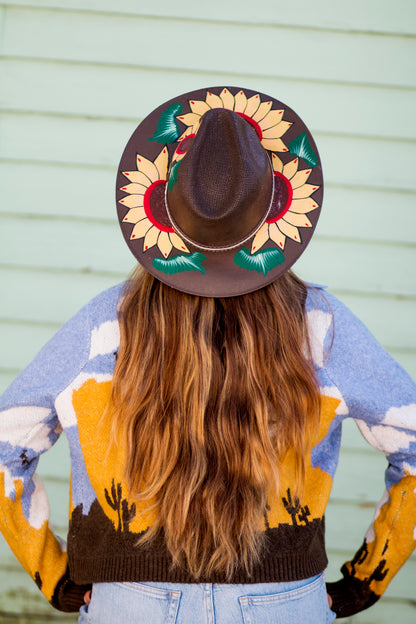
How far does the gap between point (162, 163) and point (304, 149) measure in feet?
1.01

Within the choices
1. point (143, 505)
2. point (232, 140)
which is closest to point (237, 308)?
point (232, 140)

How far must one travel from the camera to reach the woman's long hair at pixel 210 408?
3.85 feet

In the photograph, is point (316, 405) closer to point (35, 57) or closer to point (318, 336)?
point (318, 336)

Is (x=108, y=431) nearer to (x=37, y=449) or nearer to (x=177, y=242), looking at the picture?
(x=37, y=449)

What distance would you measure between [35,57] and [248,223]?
5.20ft

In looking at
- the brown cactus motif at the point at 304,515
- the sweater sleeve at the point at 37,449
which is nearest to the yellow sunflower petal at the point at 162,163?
the sweater sleeve at the point at 37,449

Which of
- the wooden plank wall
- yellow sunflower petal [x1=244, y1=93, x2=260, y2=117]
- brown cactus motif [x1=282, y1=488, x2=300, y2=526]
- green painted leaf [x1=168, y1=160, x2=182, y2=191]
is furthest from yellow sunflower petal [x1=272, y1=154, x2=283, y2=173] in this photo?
the wooden plank wall

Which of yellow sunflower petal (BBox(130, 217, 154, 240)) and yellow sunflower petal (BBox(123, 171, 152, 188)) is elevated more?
yellow sunflower petal (BBox(123, 171, 152, 188))

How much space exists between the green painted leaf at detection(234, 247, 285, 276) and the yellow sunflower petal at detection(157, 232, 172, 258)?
0.48ft

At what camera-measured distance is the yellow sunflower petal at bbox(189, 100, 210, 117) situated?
48.3 inches

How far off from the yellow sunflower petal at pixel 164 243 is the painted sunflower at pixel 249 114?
0.70 feet

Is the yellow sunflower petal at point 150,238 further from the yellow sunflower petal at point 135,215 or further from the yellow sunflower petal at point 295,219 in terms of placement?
the yellow sunflower petal at point 295,219

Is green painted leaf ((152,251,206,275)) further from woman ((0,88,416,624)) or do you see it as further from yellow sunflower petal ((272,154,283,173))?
yellow sunflower petal ((272,154,283,173))

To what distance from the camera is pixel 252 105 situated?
4.00 ft
